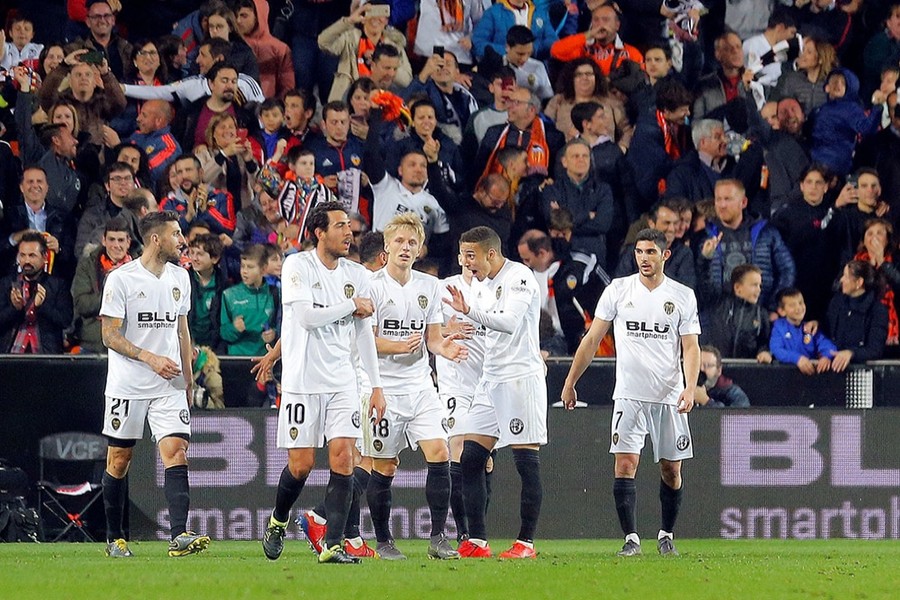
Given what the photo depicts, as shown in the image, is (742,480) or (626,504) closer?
(626,504)

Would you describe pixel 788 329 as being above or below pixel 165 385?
above

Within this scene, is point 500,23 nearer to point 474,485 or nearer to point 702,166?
point 702,166

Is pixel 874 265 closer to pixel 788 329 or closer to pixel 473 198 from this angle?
pixel 788 329

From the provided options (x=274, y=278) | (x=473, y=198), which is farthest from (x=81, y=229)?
(x=473, y=198)

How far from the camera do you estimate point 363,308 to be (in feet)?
28.5

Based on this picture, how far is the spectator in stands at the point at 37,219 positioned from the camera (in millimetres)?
13703

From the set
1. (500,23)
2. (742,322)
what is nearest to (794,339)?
(742,322)

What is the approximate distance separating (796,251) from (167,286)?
7122 mm

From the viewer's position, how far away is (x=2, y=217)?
1397 centimetres

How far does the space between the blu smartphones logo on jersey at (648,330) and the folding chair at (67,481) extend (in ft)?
15.9

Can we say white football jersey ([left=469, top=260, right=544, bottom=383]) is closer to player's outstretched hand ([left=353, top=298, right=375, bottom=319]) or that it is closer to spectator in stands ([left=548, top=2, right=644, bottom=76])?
player's outstretched hand ([left=353, top=298, right=375, bottom=319])

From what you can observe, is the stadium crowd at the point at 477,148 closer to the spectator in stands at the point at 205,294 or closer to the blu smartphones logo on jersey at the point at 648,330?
the spectator in stands at the point at 205,294

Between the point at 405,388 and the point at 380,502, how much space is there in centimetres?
79

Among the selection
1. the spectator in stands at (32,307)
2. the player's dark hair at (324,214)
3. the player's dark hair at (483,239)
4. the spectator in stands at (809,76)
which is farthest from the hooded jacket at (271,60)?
the player's dark hair at (324,214)
